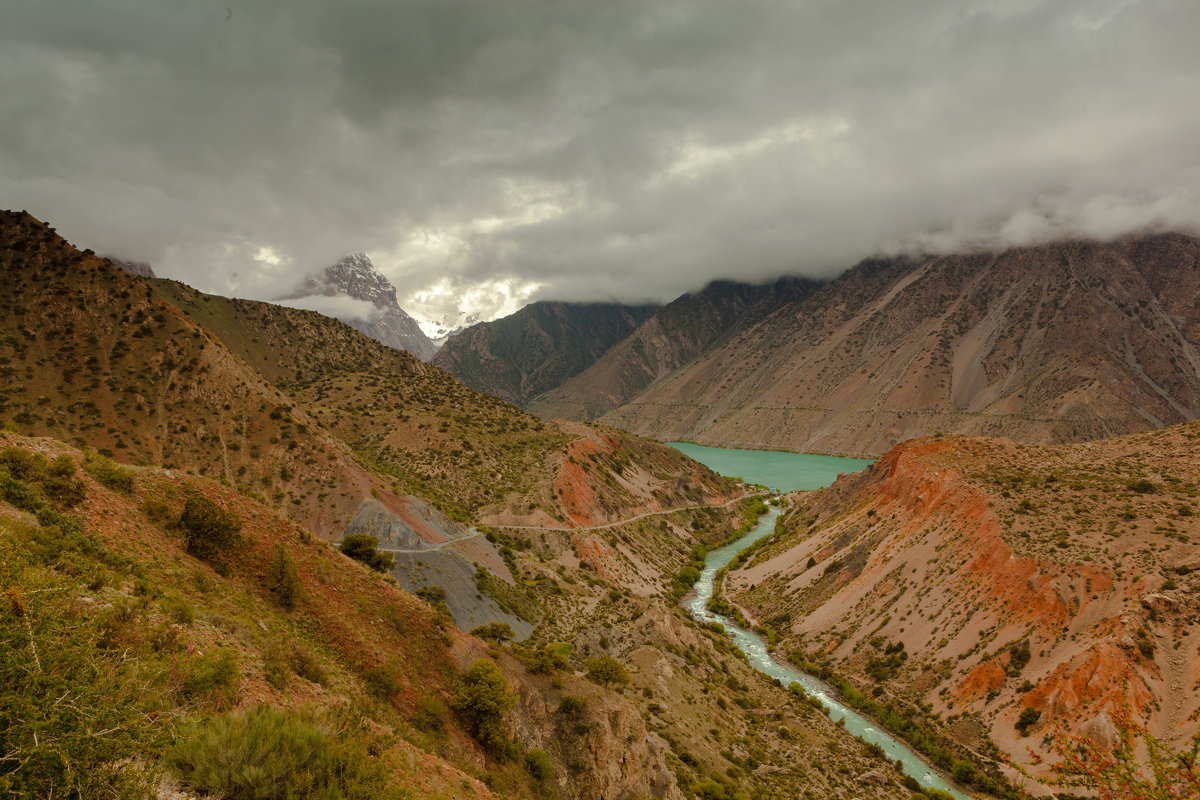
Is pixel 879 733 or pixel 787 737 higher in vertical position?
pixel 787 737

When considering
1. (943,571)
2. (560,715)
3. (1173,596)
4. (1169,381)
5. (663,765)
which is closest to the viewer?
(560,715)

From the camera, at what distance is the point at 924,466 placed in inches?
2628

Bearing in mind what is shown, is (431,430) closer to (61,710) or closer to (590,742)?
(590,742)

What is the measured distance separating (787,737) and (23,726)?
43.6 meters

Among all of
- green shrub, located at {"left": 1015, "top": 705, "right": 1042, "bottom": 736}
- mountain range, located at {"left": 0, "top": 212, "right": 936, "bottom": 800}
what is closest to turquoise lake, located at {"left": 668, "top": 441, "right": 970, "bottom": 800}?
mountain range, located at {"left": 0, "top": 212, "right": 936, "bottom": 800}

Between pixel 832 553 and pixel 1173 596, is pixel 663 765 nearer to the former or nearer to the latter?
pixel 1173 596

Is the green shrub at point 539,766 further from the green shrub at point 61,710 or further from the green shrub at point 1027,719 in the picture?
the green shrub at point 1027,719

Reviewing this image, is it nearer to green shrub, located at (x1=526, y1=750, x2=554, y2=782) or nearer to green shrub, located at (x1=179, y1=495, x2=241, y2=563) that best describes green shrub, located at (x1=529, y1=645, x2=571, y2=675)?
green shrub, located at (x1=526, y1=750, x2=554, y2=782)

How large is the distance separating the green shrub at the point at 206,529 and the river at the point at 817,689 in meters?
44.7

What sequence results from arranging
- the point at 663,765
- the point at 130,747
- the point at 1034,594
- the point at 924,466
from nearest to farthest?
the point at 130,747, the point at 663,765, the point at 1034,594, the point at 924,466

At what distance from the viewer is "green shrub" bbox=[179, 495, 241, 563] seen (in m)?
19.1

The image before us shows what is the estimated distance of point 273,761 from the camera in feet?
29.3

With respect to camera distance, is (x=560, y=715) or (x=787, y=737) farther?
(x=787, y=737)

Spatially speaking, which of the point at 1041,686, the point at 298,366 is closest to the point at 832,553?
the point at 1041,686
